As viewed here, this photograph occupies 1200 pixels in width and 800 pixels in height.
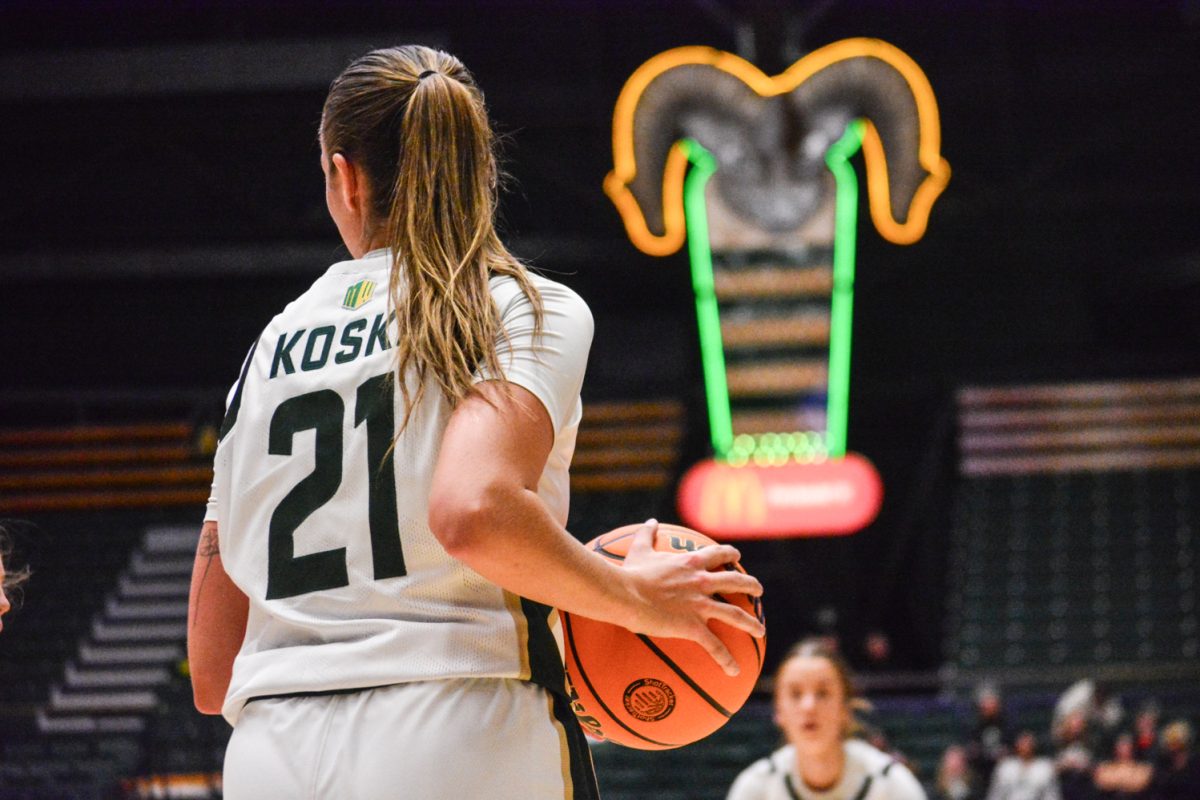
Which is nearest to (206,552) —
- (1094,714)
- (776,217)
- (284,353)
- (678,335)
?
(284,353)

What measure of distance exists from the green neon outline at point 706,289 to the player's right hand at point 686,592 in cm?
1125

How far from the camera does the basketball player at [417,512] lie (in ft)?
4.98

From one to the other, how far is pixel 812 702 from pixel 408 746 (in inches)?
131

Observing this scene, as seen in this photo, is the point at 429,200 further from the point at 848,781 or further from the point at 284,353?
the point at 848,781

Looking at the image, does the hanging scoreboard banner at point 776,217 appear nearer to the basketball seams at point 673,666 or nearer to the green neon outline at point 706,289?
the green neon outline at point 706,289

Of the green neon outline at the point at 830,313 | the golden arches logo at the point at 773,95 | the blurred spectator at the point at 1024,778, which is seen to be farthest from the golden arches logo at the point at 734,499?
the blurred spectator at the point at 1024,778

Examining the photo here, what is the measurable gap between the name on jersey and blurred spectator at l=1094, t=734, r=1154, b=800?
9.05 meters

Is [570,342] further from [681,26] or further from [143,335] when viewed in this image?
[143,335]

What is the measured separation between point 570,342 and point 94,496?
1646 cm

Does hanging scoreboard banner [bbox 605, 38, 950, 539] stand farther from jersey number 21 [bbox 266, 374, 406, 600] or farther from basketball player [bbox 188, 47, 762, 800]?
jersey number 21 [bbox 266, 374, 406, 600]

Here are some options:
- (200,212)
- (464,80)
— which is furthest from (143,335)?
(464,80)

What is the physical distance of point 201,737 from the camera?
1076 cm

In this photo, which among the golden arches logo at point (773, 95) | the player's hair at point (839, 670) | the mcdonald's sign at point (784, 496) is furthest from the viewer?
the mcdonald's sign at point (784, 496)

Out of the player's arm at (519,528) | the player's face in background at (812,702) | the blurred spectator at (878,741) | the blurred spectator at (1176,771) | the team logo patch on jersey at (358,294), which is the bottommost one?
the blurred spectator at (1176,771)
